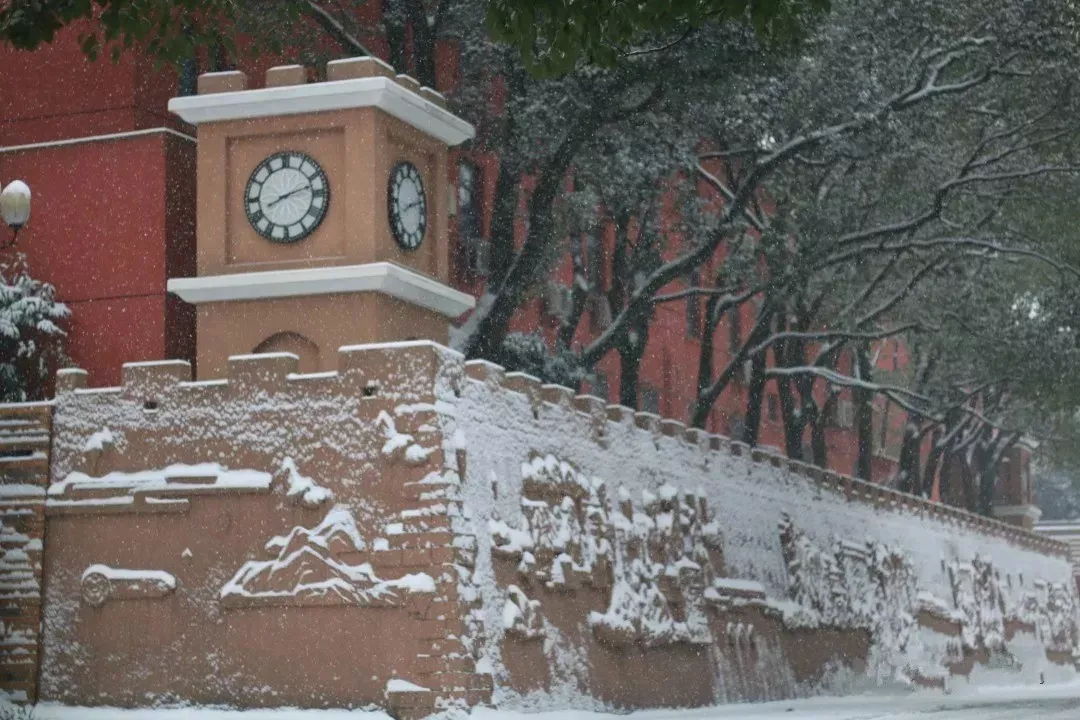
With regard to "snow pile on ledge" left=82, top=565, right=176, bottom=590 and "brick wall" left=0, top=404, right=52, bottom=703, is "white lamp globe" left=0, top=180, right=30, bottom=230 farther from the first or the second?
"snow pile on ledge" left=82, top=565, right=176, bottom=590

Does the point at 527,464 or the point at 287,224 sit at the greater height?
the point at 287,224

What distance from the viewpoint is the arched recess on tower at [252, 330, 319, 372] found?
24.6 meters

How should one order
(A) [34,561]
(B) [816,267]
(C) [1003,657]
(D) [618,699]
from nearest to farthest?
(A) [34,561]
(D) [618,699]
(B) [816,267]
(C) [1003,657]

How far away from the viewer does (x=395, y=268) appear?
2402 centimetres

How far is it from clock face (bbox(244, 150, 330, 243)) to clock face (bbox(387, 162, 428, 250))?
2.65 ft

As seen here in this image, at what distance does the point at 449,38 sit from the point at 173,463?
32.6ft

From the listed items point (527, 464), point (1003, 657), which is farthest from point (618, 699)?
point (1003, 657)

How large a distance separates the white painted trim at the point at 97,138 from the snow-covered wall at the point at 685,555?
237 inches

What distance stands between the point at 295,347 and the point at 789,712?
31.0ft

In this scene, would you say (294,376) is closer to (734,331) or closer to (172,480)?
(172,480)

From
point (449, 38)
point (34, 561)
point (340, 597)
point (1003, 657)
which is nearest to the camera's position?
point (340, 597)

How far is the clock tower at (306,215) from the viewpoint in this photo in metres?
24.2

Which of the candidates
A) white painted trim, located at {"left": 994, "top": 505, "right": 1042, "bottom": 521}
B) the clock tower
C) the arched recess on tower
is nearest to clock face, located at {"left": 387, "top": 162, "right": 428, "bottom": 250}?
the clock tower

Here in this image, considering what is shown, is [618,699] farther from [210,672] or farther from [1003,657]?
[1003,657]
